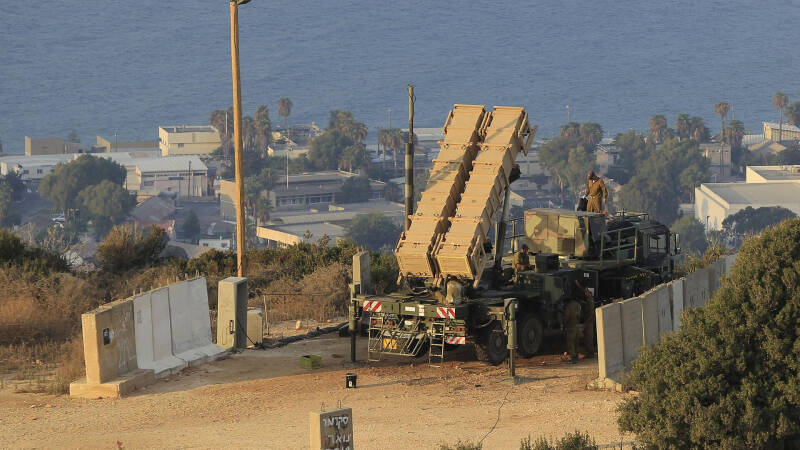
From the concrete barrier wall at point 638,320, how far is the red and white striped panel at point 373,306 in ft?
12.9

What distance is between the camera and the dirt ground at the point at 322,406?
56.2ft

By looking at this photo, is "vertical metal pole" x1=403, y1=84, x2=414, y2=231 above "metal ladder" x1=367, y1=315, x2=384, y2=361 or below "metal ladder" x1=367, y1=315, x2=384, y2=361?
above

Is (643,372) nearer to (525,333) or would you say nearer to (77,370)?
(525,333)

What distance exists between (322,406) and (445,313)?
15.2ft

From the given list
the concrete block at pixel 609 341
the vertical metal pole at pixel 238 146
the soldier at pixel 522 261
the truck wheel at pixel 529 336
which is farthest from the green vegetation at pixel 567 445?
the vertical metal pole at pixel 238 146

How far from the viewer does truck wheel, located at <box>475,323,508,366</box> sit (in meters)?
21.6

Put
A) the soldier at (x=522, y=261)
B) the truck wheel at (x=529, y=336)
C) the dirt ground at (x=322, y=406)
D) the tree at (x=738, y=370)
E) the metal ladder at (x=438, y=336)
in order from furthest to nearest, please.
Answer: the soldier at (x=522, y=261) < the truck wheel at (x=529, y=336) < the metal ladder at (x=438, y=336) < the dirt ground at (x=322, y=406) < the tree at (x=738, y=370)

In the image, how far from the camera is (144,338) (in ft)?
68.5

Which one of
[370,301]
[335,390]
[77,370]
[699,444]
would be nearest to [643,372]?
[699,444]

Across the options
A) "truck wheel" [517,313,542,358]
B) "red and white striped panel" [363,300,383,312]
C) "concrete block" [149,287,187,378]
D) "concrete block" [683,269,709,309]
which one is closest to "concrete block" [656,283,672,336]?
"concrete block" [683,269,709,309]

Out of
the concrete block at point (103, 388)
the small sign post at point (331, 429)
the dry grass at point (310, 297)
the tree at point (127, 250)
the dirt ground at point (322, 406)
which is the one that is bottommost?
the dirt ground at point (322, 406)

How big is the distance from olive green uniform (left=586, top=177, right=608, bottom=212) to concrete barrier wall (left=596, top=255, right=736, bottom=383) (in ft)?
8.78

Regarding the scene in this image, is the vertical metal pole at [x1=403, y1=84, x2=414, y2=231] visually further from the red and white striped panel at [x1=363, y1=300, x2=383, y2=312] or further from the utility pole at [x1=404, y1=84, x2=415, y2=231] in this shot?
the red and white striped panel at [x1=363, y1=300, x2=383, y2=312]

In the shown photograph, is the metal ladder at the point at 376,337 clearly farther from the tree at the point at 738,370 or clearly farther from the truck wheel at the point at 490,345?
the tree at the point at 738,370
